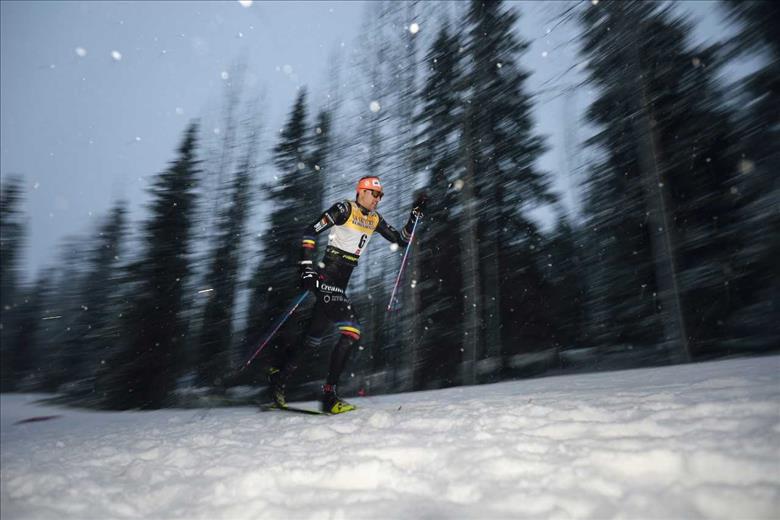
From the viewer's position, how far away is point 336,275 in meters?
5.34

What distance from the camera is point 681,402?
295 cm

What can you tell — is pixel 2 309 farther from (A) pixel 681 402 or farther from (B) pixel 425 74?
(A) pixel 681 402

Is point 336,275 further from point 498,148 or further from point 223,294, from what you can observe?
point 223,294

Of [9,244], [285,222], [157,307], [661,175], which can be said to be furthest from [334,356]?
[9,244]

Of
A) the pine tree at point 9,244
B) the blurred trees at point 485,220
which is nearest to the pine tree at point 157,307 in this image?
the blurred trees at point 485,220

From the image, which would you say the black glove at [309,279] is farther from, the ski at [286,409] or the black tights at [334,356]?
the ski at [286,409]

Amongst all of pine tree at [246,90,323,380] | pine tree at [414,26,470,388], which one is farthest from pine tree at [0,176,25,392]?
pine tree at [414,26,470,388]

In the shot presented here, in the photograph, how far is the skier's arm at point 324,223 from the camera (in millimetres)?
5262

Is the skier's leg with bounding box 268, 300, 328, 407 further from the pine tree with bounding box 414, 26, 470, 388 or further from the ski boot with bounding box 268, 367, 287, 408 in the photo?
the pine tree with bounding box 414, 26, 470, 388

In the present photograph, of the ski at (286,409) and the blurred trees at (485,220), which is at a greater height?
the blurred trees at (485,220)

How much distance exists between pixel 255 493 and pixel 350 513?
0.62m

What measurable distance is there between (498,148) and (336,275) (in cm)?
1077

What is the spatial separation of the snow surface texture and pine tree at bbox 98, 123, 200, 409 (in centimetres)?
1331

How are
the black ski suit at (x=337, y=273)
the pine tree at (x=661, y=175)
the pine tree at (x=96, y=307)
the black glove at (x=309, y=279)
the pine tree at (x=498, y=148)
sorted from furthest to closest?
the pine tree at (x=96, y=307) < the pine tree at (x=498, y=148) < the pine tree at (x=661, y=175) < the black ski suit at (x=337, y=273) < the black glove at (x=309, y=279)
